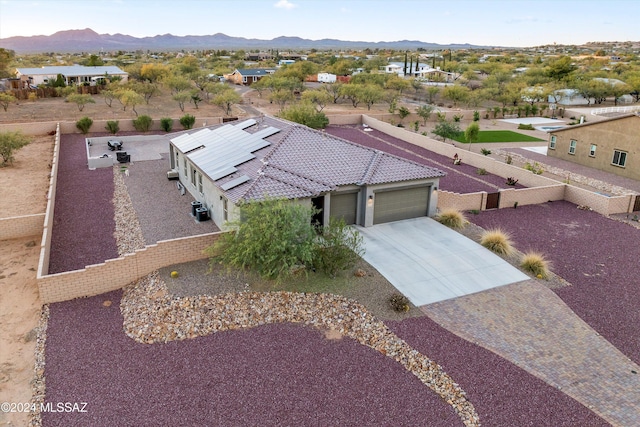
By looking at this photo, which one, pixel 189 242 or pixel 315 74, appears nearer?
pixel 189 242

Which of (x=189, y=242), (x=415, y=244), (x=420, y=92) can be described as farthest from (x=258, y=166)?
(x=420, y=92)

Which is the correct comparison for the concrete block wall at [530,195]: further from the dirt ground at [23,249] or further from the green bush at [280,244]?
the dirt ground at [23,249]

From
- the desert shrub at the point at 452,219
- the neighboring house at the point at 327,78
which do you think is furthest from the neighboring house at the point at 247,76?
the desert shrub at the point at 452,219

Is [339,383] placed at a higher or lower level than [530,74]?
lower

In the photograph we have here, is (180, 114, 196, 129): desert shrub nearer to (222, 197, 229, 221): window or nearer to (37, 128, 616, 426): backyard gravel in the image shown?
(222, 197, 229, 221): window

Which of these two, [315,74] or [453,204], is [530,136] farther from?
[315,74]

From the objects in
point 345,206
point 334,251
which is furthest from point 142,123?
point 334,251


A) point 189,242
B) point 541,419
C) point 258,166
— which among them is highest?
point 258,166
